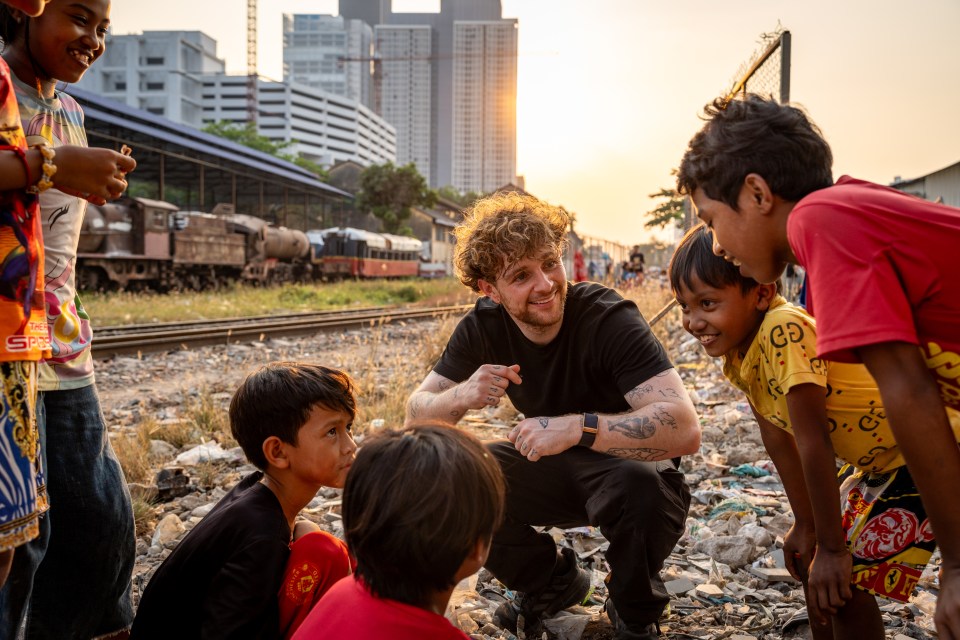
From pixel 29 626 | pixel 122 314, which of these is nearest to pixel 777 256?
pixel 29 626

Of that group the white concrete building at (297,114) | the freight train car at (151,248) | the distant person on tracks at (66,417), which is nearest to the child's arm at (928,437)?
the distant person on tracks at (66,417)

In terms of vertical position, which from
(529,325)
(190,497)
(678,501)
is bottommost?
(190,497)

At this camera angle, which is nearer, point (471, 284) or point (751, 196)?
point (751, 196)

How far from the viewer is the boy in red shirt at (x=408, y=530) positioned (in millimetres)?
1570

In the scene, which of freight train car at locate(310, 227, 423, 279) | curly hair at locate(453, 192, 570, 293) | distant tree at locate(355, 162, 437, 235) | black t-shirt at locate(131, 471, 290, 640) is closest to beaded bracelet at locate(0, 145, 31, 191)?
black t-shirt at locate(131, 471, 290, 640)

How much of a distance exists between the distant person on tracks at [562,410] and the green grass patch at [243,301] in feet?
39.9

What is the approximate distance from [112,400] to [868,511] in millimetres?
6807

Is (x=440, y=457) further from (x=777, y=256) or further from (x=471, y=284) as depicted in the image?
(x=471, y=284)

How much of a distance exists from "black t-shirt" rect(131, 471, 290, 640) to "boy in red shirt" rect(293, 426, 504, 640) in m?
0.42

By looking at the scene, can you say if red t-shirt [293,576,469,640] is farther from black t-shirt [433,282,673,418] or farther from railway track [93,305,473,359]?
railway track [93,305,473,359]

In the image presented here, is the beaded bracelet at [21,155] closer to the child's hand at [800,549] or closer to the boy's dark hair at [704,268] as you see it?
the boy's dark hair at [704,268]

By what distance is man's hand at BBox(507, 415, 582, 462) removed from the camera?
8.36 feet

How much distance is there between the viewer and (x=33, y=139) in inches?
74.9

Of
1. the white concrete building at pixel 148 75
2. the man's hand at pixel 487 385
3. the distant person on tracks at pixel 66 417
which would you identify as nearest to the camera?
the distant person on tracks at pixel 66 417
